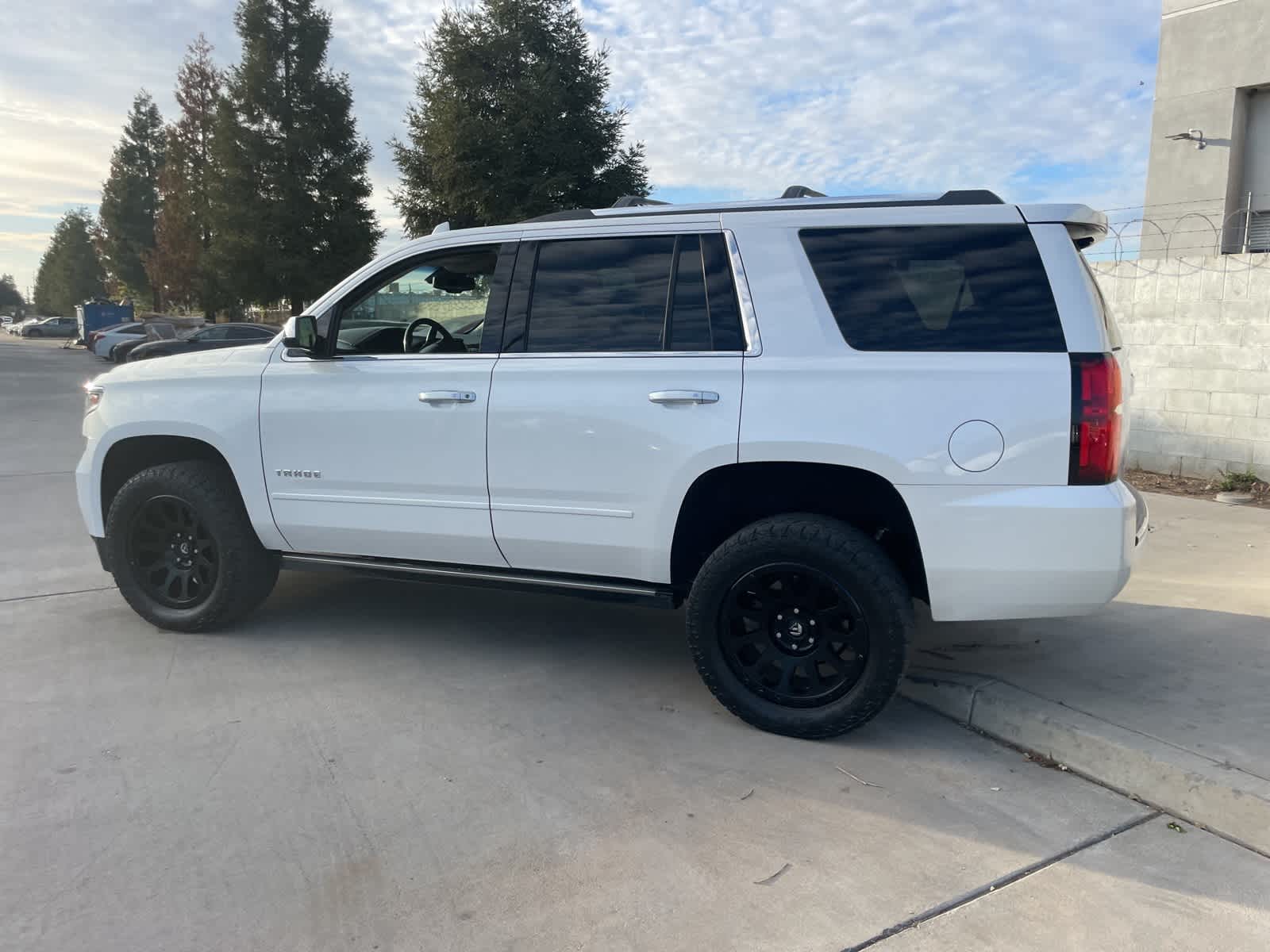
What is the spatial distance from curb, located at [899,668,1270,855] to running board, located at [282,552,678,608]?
1.28m

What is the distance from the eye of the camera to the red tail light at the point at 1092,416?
10.5 ft

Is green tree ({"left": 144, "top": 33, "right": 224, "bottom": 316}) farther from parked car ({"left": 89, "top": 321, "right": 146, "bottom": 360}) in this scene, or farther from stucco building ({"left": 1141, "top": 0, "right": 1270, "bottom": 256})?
stucco building ({"left": 1141, "top": 0, "right": 1270, "bottom": 256})

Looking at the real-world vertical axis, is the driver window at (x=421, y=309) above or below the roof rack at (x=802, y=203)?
below

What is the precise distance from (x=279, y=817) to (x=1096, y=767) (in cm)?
285

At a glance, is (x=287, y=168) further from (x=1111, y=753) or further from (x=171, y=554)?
(x=1111, y=753)

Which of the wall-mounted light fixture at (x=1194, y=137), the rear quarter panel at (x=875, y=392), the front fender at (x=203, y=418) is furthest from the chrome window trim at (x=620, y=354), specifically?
the wall-mounted light fixture at (x=1194, y=137)

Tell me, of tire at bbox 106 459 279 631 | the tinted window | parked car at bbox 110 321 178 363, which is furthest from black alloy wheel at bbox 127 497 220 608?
parked car at bbox 110 321 178 363

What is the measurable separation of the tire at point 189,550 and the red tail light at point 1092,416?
368 centimetres

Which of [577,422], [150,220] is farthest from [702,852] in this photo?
[150,220]

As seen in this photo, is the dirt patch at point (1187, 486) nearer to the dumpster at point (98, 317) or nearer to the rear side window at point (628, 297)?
the rear side window at point (628, 297)

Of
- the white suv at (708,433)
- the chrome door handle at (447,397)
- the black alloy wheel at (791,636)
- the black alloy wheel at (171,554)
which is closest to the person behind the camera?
the white suv at (708,433)

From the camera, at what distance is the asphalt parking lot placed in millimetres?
2531

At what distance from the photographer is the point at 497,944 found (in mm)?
2445

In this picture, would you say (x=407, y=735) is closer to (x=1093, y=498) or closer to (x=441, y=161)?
(x=1093, y=498)
